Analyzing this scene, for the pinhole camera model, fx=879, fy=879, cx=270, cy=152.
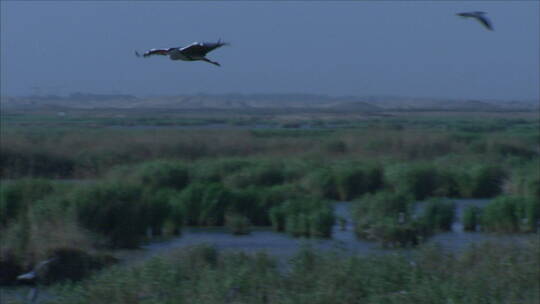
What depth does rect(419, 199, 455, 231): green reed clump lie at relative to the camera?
20.3 m

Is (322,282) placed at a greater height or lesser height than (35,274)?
greater

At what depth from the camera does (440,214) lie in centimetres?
2069

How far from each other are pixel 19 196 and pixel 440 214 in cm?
955

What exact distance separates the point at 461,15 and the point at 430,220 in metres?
16.8

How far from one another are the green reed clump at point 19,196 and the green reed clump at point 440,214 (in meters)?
8.58

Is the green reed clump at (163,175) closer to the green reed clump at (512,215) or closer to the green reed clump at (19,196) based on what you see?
the green reed clump at (19,196)

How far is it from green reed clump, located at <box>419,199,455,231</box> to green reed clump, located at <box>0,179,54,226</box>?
858cm

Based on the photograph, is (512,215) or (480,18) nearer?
(480,18)

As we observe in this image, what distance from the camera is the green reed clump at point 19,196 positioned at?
17.5 m

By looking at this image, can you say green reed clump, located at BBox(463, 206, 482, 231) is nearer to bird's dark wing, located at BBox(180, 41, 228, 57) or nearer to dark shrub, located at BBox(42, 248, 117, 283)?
dark shrub, located at BBox(42, 248, 117, 283)

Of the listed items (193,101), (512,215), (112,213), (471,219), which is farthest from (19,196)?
(512,215)

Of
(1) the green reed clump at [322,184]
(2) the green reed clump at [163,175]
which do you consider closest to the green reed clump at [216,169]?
(2) the green reed clump at [163,175]

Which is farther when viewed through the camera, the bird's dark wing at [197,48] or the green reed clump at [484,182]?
the green reed clump at [484,182]

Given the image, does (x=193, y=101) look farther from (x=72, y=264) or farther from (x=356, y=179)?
(x=356, y=179)
